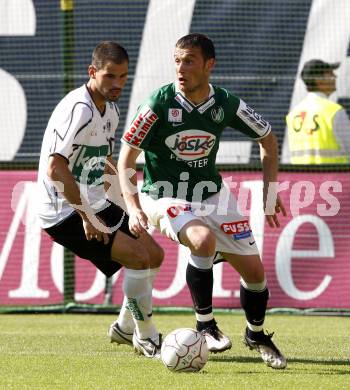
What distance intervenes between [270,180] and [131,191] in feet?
3.58

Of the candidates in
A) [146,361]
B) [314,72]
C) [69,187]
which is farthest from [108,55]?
[314,72]

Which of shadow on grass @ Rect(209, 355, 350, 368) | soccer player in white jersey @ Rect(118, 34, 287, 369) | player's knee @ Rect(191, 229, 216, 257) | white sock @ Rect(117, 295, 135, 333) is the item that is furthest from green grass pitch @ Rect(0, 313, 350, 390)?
player's knee @ Rect(191, 229, 216, 257)

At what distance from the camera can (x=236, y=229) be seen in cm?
732

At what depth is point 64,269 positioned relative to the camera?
11070 millimetres

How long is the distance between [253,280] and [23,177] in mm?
4491

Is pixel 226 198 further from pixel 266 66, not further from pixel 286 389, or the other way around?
pixel 266 66

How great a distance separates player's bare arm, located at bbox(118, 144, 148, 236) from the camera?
6777 mm

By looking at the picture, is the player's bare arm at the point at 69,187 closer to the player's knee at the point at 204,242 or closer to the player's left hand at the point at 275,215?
the player's knee at the point at 204,242

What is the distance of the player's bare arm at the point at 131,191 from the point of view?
6.78 m

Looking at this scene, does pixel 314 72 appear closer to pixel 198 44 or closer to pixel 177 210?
pixel 198 44

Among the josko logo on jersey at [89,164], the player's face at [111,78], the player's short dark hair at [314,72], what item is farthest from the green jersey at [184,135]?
the player's short dark hair at [314,72]

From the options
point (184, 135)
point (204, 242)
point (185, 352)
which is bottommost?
point (185, 352)

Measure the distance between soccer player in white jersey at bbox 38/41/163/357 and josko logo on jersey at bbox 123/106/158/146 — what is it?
10.4 inches

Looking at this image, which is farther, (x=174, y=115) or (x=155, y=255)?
(x=155, y=255)
